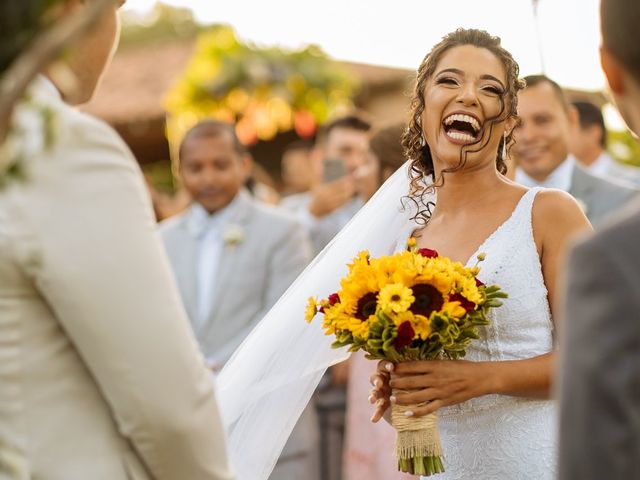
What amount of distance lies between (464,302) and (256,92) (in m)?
9.52

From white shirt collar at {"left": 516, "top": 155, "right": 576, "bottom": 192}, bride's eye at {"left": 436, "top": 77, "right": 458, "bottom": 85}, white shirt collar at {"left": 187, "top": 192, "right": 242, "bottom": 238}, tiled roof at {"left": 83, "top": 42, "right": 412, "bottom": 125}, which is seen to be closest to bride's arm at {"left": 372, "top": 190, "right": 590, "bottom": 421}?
bride's eye at {"left": 436, "top": 77, "right": 458, "bottom": 85}

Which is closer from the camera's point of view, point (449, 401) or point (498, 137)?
point (449, 401)

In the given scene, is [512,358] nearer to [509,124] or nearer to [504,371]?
[504,371]

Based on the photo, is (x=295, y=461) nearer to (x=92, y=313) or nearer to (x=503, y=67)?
(x=503, y=67)

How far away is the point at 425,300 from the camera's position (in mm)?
3410

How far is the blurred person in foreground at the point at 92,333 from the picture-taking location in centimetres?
227

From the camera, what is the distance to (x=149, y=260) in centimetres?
234

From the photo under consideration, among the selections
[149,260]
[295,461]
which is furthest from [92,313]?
[295,461]

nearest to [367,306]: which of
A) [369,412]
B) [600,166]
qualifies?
[369,412]

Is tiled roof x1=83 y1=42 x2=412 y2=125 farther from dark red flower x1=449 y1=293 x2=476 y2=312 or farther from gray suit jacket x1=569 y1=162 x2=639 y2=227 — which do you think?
dark red flower x1=449 y1=293 x2=476 y2=312

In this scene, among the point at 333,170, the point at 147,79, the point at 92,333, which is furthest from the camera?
the point at 147,79

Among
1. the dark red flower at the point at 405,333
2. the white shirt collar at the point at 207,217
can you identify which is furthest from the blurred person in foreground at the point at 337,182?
the dark red flower at the point at 405,333

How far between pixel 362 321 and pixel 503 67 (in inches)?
45.0

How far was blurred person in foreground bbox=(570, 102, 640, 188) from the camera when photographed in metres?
8.27
